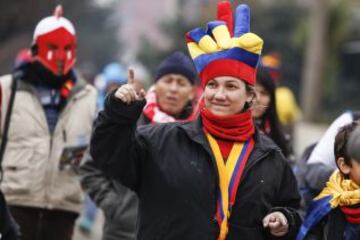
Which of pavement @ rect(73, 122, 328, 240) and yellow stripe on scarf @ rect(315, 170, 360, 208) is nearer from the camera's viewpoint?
yellow stripe on scarf @ rect(315, 170, 360, 208)

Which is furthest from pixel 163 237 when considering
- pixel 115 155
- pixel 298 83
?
pixel 298 83

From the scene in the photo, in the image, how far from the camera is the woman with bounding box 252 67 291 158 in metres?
5.61

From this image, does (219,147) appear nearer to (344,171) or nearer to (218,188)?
(218,188)

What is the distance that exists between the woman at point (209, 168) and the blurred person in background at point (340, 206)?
15 centimetres

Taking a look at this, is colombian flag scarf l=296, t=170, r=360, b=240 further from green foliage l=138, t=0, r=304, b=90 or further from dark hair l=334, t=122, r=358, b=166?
green foliage l=138, t=0, r=304, b=90

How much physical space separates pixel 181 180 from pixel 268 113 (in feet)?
6.76

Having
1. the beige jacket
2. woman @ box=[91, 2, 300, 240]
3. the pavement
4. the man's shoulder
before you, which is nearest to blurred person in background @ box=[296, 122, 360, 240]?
woman @ box=[91, 2, 300, 240]

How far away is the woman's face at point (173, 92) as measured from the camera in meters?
5.47

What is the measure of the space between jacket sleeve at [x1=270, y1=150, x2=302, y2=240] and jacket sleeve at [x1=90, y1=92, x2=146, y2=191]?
691 millimetres

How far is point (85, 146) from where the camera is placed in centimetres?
582

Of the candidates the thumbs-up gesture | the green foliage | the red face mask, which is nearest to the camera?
the thumbs-up gesture

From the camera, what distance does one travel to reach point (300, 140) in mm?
20594

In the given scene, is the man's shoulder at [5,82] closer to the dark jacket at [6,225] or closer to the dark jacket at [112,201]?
the dark jacket at [112,201]

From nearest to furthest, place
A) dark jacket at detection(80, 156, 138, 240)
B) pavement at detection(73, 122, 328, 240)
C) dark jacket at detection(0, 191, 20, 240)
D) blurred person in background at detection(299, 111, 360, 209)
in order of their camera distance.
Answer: dark jacket at detection(0, 191, 20, 240) < blurred person in background at detection(299, 111, 360, 209) < dark jacket at detection(80, 156, 138, 240) < pavement at detection(73, 122, 328, 240)
